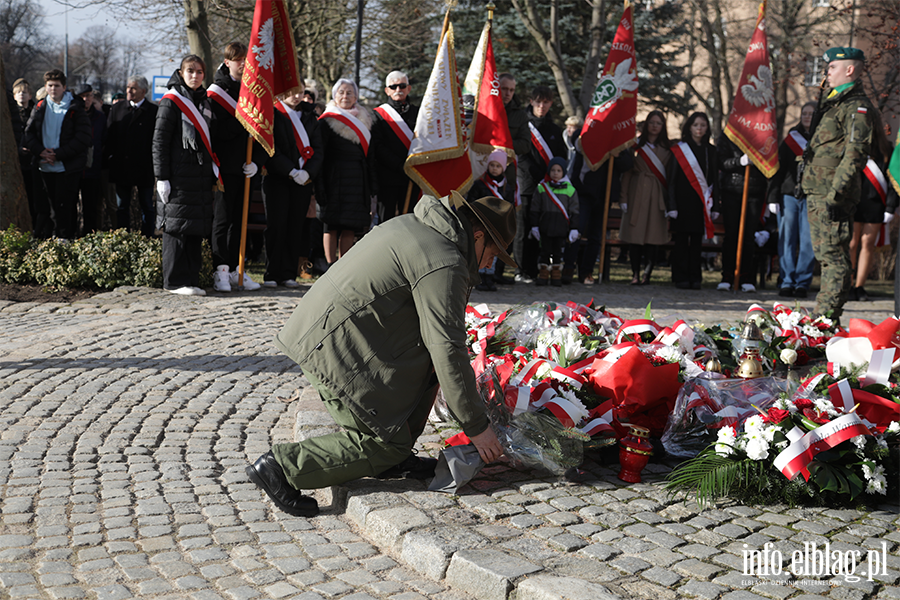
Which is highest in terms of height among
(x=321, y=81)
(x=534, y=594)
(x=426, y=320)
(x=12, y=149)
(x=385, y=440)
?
(x=321, y=81)

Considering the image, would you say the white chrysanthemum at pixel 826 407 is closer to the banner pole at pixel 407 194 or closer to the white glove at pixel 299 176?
the white glove at pixel 299 176

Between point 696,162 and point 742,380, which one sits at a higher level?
point 696,162

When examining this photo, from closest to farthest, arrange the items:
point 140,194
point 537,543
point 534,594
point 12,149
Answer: point 534,594, point 537,543, point 12,149, point 140,194

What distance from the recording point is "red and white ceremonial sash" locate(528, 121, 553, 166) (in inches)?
449

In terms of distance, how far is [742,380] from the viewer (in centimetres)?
494

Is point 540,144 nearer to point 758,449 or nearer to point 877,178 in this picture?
point 877,178

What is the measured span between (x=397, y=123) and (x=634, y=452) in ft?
22.6

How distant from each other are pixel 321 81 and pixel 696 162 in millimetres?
17317

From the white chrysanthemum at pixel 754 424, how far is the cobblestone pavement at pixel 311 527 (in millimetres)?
354

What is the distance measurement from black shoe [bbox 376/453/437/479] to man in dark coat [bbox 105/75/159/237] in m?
8.29

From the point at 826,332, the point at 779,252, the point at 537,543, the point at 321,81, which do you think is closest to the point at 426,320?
the point at 537,543

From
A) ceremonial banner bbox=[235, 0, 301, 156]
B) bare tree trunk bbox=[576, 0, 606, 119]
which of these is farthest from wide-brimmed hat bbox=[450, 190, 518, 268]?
bare tree trunk bbox=[576, 0, 606, 119]

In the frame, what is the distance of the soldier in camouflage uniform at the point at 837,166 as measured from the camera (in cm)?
778

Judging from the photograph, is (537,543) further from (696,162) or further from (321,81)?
(321,81)
